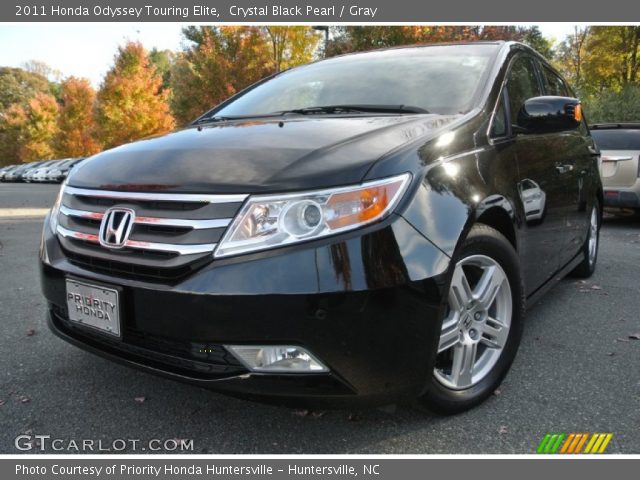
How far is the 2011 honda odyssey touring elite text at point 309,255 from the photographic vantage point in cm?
167

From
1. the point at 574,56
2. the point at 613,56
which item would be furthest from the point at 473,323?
the point at 574,56

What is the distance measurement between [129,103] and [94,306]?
2460 cm

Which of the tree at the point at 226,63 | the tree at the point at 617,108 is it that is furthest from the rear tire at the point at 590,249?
the tree at the point at 226,63

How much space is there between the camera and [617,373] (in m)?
2.58

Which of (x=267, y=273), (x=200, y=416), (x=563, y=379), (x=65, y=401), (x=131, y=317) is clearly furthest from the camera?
(x=563, y=379)

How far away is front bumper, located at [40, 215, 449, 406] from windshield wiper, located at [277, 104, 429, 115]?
3.09 feet

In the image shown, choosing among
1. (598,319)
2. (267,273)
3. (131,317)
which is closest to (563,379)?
(598,319)

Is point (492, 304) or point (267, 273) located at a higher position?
point (267, 273)

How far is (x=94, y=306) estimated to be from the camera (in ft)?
6.36

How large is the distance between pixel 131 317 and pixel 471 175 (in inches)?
54.1

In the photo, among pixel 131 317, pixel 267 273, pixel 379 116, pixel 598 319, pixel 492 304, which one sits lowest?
pixel 598 319

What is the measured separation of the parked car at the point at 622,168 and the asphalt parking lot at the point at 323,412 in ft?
15.3

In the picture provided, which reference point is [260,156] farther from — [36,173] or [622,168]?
[36,173]

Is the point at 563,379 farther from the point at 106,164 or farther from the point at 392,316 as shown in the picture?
the point at 106,164
